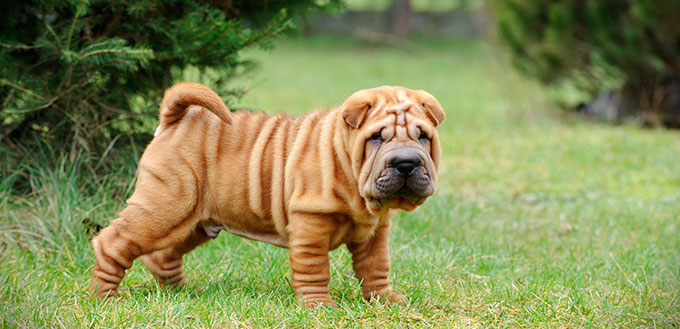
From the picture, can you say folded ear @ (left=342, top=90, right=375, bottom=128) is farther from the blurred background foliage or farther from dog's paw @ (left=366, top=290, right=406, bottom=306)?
the blurred background foliage

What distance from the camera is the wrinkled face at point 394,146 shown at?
3355mm

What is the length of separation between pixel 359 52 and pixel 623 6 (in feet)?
50.2

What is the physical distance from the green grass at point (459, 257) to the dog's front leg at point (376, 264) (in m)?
0.13

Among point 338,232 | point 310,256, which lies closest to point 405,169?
point 338,232

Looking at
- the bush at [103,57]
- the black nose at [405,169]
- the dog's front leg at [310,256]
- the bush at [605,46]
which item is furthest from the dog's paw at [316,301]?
the bush at [605,46]

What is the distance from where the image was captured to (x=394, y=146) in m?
3.39

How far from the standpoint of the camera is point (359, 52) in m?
25.5

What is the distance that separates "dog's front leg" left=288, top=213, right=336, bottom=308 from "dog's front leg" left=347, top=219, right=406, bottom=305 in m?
0.29

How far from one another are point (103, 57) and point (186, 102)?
1.16 meters

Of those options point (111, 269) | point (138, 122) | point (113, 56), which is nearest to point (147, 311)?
point (111, 269)

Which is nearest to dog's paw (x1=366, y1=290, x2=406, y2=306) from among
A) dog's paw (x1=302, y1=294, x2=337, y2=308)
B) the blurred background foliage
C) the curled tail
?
dog's paw (x1=302, y1=294, x2=337, y2=308)

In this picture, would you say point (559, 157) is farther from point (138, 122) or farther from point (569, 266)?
point (138, 122)

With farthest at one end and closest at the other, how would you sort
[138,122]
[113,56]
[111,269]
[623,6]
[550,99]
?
[550,99]
[623,6]
[138,122]
[113,56]
[111,269]

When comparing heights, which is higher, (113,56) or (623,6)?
(623,6)
